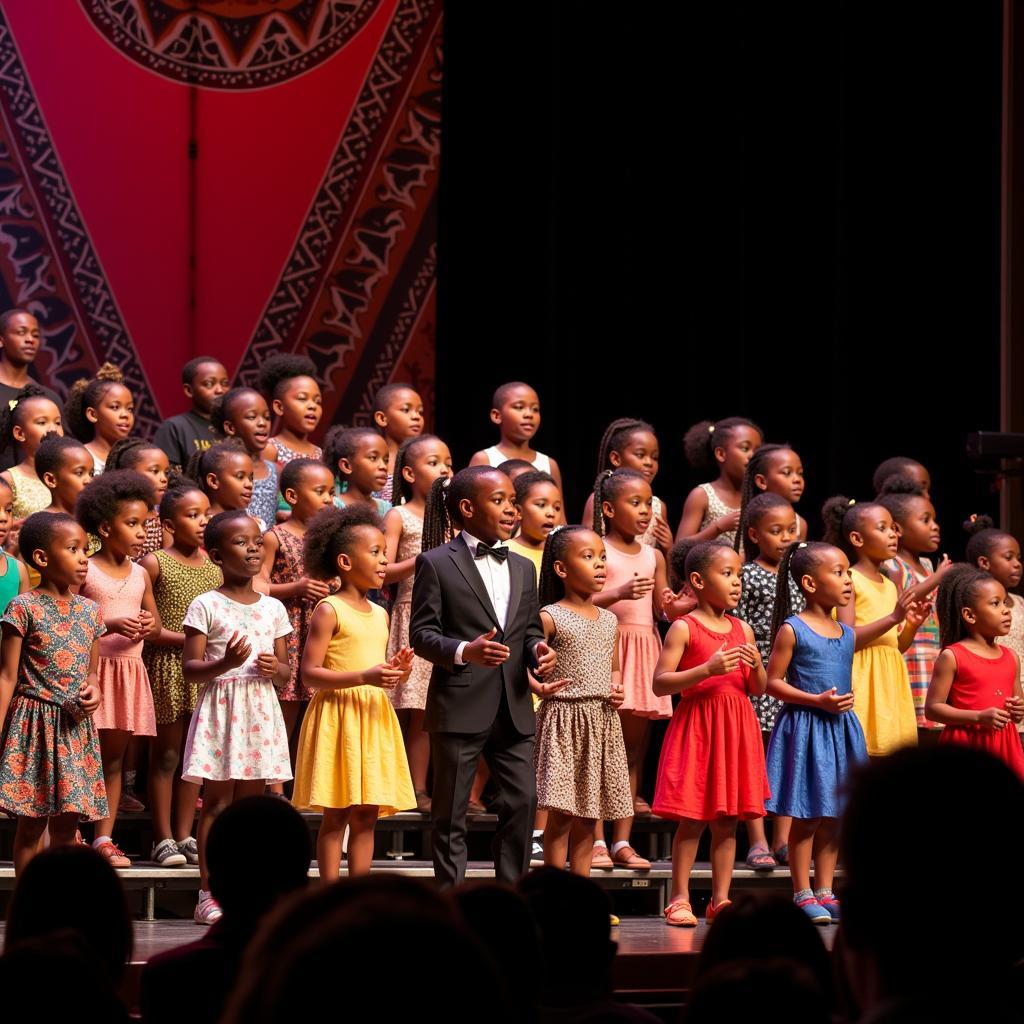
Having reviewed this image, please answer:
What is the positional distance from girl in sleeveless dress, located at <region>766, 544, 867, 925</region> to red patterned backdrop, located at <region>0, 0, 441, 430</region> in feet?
13.6

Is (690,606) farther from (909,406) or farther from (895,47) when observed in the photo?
(895,47)

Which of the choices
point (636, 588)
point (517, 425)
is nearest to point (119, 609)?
point (636, 588)

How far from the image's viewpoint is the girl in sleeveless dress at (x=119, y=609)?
17.2 feet

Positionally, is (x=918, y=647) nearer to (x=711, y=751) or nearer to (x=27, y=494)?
(x=711, y=751)

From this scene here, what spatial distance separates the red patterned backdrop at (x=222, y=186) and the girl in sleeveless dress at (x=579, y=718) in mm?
4100

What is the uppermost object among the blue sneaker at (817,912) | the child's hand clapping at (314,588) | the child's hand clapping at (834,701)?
the child's hand clapping at (314,588)

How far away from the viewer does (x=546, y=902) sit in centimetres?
233

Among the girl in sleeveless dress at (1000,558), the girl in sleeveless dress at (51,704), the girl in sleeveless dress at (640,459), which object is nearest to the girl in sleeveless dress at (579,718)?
the girl in sleeveless dress at (51,704)

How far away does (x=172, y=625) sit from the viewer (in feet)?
18.4

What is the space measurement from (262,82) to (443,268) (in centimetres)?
150

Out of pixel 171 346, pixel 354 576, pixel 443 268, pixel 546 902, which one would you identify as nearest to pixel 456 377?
pixel 443 268

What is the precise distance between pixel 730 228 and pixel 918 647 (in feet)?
9.19

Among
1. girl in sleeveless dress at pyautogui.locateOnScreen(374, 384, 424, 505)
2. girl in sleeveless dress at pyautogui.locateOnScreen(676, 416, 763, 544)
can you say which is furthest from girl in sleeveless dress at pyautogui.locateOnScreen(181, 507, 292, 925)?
girl in sleeveless dress at pyautogui.locateOnScreen(676, 416, 763, 544)

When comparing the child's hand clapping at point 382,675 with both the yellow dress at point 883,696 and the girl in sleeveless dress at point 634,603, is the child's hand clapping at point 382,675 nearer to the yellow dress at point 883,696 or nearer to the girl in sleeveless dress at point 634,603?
the girl in sleeveless dress at point 634,603
